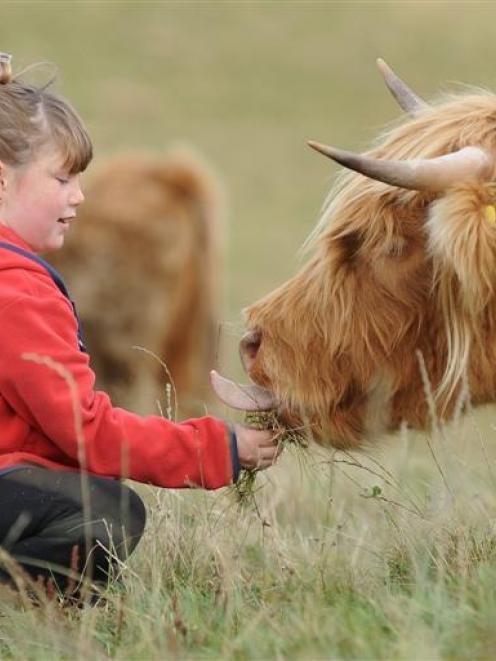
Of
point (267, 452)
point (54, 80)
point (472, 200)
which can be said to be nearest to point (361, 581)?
point (267, 452)

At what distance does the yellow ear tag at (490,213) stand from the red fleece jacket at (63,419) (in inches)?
35.1

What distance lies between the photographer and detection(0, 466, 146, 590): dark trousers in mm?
4000

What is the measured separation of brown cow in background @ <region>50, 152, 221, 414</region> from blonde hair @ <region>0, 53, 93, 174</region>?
754 cm

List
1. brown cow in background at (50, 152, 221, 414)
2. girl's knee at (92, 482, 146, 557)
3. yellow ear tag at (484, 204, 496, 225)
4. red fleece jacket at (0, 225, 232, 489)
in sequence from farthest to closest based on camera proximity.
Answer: brown cow in background at (50, 152, 221, 414), girl's knee at (92, 482, 146, 557), red fleece jacket at (0, 225, 232, 489), yellow ear tag at (484, 204, 496, 225)

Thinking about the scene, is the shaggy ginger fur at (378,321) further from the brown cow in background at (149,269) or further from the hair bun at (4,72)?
the brown cow in background at (149,269)

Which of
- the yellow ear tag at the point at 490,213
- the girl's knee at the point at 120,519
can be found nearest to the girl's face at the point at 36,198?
the girl's knee at the point at 120,519

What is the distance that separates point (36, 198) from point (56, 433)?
670 mm

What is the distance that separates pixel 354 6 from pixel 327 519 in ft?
106

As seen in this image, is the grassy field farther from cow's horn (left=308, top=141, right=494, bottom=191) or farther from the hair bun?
the hair bun

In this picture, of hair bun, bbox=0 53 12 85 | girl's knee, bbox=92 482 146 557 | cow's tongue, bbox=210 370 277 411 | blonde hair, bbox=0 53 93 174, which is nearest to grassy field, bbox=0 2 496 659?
girl's knee, bbox=92 482 146 557

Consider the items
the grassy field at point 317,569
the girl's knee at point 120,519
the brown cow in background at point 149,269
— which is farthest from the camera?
the brown cow in background at point 149,269

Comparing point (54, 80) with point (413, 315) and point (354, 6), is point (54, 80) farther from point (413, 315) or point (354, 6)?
point (354, 6)

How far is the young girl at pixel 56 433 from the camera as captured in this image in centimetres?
396

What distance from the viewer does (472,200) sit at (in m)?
3.83
